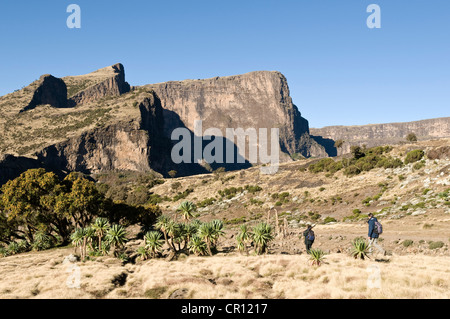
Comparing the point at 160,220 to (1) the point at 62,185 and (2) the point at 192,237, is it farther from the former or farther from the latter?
(1) the point at 62,185

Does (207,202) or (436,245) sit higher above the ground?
(436,245)

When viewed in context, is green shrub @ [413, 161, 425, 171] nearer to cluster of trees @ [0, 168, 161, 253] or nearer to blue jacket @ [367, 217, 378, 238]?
blue jacket @ [367, 217, 378, 238]

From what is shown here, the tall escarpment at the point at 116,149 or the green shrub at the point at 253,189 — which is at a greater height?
the tall escarpment at the point at 116,149

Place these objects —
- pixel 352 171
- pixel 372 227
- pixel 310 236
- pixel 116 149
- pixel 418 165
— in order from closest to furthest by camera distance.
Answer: pixel 372 227 < pixel 310 236 < pixel 418 165 < pixel 352 171 < pixel 116 149

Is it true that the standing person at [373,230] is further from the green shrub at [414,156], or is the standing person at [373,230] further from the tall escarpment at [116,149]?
the tall escarpment at [116,149]

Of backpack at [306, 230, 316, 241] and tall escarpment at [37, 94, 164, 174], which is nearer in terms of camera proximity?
backpack at [306, 230, 316, 241]

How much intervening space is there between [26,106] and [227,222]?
617ft

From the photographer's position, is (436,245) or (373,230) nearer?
(373,230)

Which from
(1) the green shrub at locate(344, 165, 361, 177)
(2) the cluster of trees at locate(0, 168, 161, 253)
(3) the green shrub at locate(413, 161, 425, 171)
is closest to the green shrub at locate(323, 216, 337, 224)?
(3) the green shrub at locate(413, 161, 425, 171)

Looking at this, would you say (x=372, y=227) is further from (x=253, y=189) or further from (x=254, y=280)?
(x=253, y=189)

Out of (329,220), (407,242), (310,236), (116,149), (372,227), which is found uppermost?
(116,149)

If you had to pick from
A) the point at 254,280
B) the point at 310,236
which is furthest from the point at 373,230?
the point at 254,280

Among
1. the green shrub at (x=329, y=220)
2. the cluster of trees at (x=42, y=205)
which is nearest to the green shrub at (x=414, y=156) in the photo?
the green shrub at (x=329, y=220)
